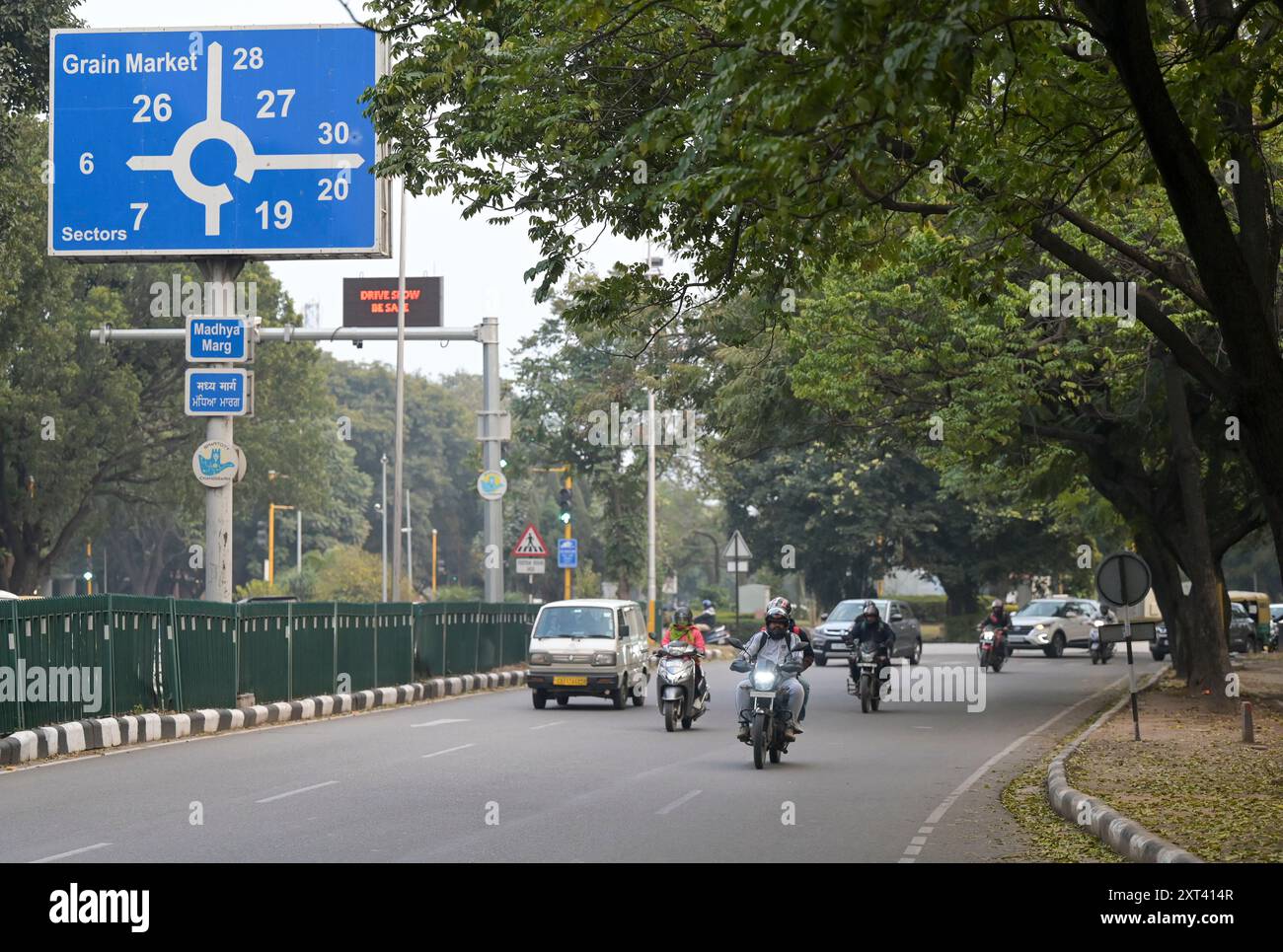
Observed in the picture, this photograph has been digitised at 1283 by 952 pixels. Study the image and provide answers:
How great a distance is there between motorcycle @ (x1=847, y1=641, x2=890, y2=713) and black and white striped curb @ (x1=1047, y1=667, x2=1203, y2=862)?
9.98m

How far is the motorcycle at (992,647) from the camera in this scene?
133ft

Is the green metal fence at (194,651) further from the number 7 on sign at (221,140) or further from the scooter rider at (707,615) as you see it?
the number 7 on sign at (221,140)

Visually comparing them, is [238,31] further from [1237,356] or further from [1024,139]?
[1237,356]

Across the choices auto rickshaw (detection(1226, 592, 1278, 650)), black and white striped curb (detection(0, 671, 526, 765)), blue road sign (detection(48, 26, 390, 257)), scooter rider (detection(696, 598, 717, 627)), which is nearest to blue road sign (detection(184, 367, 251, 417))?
blue road sign (detection(48, 26, 390, 257))

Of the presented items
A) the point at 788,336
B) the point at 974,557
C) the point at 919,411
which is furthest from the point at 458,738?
the point at 974,557

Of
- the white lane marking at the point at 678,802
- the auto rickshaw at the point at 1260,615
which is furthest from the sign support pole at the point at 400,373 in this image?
the auto rickshaw at the point at 1260,615

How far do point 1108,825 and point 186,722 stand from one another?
12.9 meters

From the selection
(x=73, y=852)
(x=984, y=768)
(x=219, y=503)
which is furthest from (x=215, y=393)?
(x=73, y=852)

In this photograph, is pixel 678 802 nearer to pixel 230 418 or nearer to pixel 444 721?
pixel 444 721

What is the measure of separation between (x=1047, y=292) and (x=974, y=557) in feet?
133

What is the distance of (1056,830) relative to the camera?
509 inches

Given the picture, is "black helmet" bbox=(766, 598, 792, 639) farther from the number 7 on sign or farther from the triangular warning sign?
the triangular warning sign

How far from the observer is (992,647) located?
40.7 meters

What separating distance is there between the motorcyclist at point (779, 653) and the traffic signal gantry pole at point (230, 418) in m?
9.53
